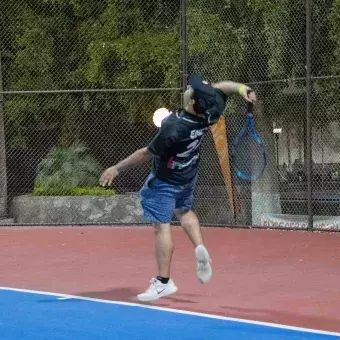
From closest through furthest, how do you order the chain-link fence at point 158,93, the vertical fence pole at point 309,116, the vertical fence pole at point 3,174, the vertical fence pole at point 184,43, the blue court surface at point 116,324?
the blue court surface at point 116,324 → the vertical fence pole at point 309,116 → the chain-link fence at point 158,93 → the vertical fence pole at point 184,43 → the vertical fence pole at point 3,174

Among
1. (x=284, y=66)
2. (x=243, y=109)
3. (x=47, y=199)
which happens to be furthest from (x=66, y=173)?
(x=284, y=66)

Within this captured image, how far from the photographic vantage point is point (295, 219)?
14398 millimetres

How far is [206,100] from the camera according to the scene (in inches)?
271

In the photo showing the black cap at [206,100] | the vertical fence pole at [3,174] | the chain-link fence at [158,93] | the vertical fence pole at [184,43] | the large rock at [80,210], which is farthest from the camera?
the vertical fence pole at [3,174]

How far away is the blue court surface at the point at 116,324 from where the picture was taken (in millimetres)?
5926

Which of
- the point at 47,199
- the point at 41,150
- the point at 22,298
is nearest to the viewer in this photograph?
the point at 22,298

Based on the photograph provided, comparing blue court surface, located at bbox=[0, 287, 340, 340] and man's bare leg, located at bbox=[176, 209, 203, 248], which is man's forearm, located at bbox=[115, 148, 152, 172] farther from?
blue court surface, located at bbox=[0, 287, 340, 340]

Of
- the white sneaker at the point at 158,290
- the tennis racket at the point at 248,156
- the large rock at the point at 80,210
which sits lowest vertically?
the large rock at the point at 80,210

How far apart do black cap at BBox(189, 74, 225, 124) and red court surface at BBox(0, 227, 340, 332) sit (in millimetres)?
1576

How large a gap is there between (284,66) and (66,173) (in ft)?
16.0

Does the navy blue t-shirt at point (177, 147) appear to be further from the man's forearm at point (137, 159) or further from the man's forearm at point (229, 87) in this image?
the man's forearm at point (229, 87)

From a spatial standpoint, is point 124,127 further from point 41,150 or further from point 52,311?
point 52,311

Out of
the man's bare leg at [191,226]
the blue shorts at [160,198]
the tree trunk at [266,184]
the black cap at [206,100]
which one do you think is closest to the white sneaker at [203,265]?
the man's bare leg at [191,226]

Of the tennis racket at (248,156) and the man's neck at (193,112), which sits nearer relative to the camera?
the man's neck at (193,112)
